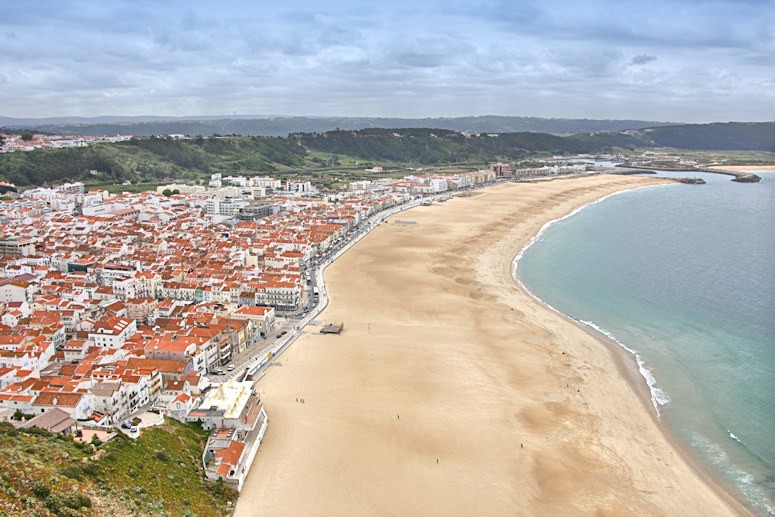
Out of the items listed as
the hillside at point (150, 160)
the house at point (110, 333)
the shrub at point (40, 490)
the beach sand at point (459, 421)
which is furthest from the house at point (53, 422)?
the hillside at point (150, 160)

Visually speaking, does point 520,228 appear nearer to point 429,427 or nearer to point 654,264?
point 654,264

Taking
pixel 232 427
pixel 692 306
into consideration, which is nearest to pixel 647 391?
pixel 692 306

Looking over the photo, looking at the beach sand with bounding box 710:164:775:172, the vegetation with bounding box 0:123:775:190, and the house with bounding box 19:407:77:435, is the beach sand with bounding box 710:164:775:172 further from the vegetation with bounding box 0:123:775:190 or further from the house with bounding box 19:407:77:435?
the house with bounding box 19:407:77:435

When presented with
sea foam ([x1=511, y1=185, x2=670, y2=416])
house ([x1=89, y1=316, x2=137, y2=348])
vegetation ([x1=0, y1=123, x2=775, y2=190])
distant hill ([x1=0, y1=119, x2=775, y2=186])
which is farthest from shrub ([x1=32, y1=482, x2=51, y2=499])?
vegetation ([x1=0, y1=123, x2=775, y2=190])

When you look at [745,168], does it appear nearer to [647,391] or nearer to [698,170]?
[698,170]

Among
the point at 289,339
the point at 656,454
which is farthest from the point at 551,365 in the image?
the point at 289,339

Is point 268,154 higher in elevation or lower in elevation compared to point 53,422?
higher
